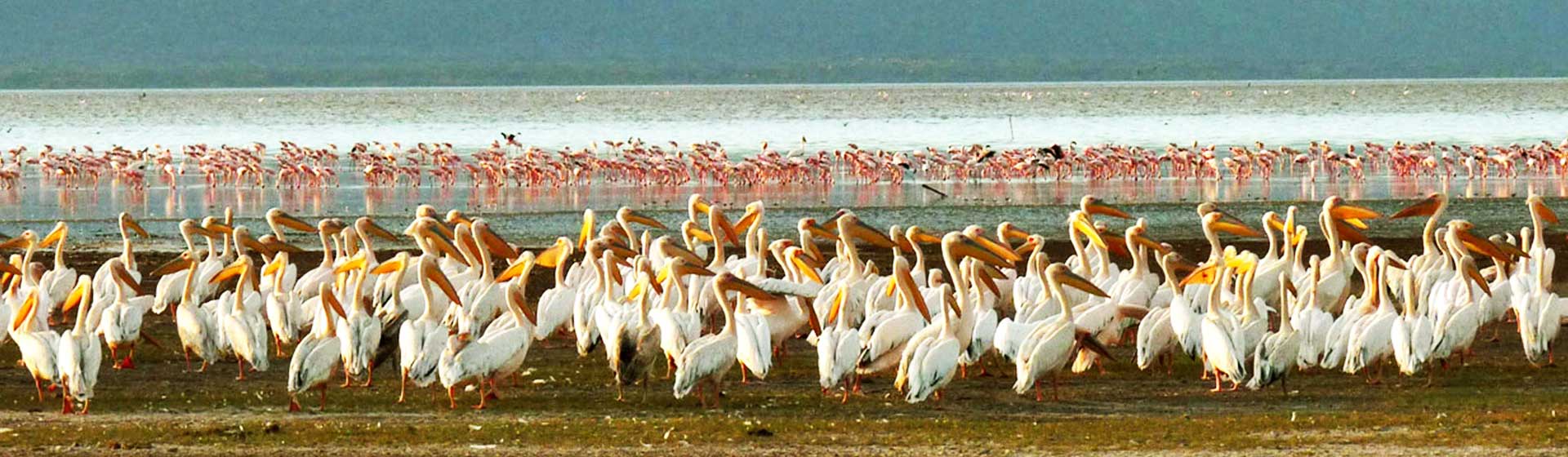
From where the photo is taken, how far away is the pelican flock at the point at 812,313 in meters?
10.7

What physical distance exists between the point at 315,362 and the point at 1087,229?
521 centimetres

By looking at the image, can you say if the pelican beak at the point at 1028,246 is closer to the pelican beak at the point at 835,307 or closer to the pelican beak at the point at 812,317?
the pelican beak at the point at 835,307

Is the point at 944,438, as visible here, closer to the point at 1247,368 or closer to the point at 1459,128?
the point at 1247,368

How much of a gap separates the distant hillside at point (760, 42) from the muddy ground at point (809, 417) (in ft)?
434

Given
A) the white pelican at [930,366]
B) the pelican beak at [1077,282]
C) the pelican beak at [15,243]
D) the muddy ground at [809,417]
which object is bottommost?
the muddy ground at [809,417]

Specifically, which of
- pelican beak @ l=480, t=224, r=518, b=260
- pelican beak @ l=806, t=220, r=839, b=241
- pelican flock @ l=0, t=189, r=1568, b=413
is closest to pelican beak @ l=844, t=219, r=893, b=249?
pelican flock @ l=0, t=189, r=1568, b=413

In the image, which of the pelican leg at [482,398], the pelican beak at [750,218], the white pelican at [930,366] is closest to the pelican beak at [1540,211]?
the pelican beak at [750,218]

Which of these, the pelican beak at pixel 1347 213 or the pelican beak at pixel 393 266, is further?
the pelican beak at pixel 1347 213

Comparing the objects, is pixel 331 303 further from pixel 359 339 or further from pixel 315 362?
pixel 315 362

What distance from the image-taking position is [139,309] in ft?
40.2

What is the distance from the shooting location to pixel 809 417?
1019cm

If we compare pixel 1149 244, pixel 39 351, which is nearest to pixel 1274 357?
pixel 1149 244

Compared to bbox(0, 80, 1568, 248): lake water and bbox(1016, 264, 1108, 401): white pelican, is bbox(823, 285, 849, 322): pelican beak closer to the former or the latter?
bbox(1016, 264, 1108, 401): white pelican

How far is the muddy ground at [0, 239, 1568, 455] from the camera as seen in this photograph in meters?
9.12
